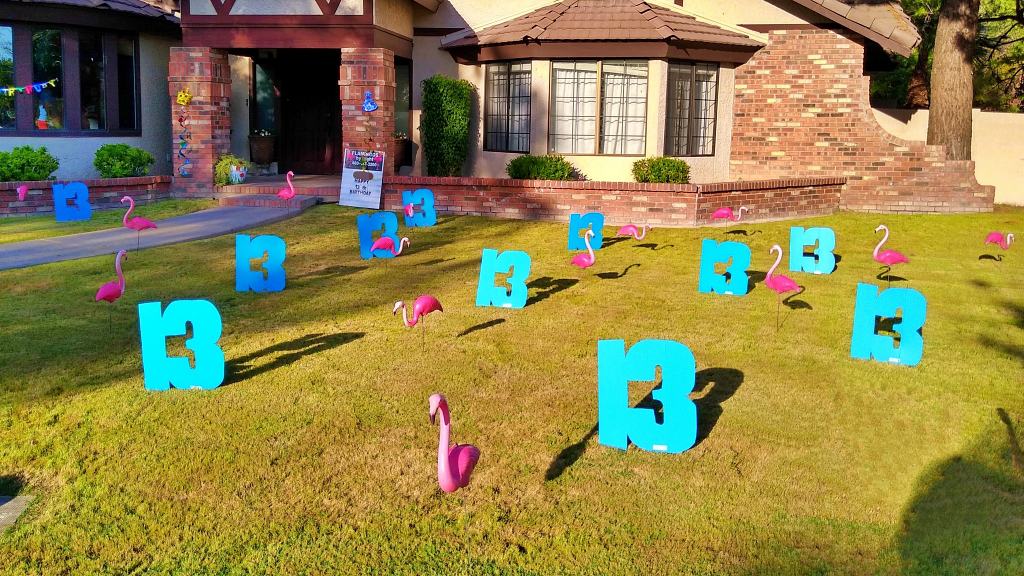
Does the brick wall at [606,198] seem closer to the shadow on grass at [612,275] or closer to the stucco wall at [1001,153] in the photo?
the shadow on grass at [612,275]

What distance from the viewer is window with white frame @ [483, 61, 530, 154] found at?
731 inches

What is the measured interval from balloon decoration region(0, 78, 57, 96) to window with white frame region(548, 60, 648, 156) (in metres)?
9.54

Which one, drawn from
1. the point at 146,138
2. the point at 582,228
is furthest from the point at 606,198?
the point at 146,138

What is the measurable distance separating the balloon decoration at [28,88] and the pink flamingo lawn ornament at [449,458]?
15546 millimetres

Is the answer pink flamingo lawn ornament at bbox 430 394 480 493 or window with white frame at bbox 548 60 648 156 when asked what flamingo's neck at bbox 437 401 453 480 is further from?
window with white frame at bbox 548 60 648 156

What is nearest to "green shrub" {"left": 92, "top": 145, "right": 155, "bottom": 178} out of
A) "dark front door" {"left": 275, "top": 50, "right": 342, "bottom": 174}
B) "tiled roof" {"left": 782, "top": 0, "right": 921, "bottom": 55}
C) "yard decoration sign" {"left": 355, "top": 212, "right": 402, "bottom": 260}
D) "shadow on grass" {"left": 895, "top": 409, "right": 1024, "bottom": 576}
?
"dark front door" {"left": 275, "top": 50, "right": 342, "bottom": 174}

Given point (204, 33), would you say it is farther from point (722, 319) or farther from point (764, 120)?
point (722, 319)

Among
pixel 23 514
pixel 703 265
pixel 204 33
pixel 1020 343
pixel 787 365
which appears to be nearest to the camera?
pixel 23 514

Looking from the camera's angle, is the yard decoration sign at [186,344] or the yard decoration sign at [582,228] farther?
the yard decoration sign at [582,228]

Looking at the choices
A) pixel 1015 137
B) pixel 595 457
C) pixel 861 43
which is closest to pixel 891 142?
pixel 861 43

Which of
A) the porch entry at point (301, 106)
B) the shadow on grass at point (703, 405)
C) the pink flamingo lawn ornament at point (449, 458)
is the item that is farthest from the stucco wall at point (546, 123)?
the pink flamingo lawn ornament at point (449, 458)

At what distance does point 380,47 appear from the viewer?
1723 cm

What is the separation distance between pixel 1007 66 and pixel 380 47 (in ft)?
63.3

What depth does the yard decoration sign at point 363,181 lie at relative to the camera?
16641mm
